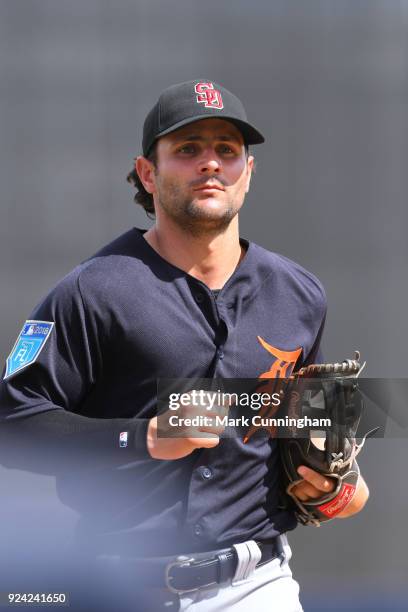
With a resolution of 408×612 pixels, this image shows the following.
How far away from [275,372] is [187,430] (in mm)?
349

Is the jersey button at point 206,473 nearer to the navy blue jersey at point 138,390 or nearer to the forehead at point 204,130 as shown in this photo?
the navy blue jersey at point 138,390

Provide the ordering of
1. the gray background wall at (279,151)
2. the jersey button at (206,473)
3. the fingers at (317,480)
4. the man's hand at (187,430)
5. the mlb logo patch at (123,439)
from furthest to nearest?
the gray background wall at (279,151) < the fingers at (317,480) < the jersey button at (206,473) < the mlb logo patch at (123,439) < the man's hand at (187,430)

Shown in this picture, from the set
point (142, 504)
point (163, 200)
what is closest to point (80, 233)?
point (163, 200)

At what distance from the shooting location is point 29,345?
153 centimetres

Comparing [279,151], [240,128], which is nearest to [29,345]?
[240,128]

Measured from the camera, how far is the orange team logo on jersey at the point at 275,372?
161cm

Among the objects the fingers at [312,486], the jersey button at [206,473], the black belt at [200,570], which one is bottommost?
the black belt at [200,570]

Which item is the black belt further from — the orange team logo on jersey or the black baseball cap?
the black baseball cap

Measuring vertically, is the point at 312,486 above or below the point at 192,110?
below

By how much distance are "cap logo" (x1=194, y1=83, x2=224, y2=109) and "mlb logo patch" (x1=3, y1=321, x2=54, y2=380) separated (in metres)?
0.51

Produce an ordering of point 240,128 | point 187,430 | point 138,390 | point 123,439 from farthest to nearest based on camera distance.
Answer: point 240,128 → point 138,390 → point 123,439 → point 187,430

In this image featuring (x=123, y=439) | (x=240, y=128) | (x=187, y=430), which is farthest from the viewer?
(x=240, y=128)

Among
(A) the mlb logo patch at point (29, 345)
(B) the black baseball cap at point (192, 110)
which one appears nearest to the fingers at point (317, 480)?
(A) the mlb logo patch at point (29, 345)

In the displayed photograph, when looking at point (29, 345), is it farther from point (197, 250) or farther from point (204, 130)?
point (204, 130)
